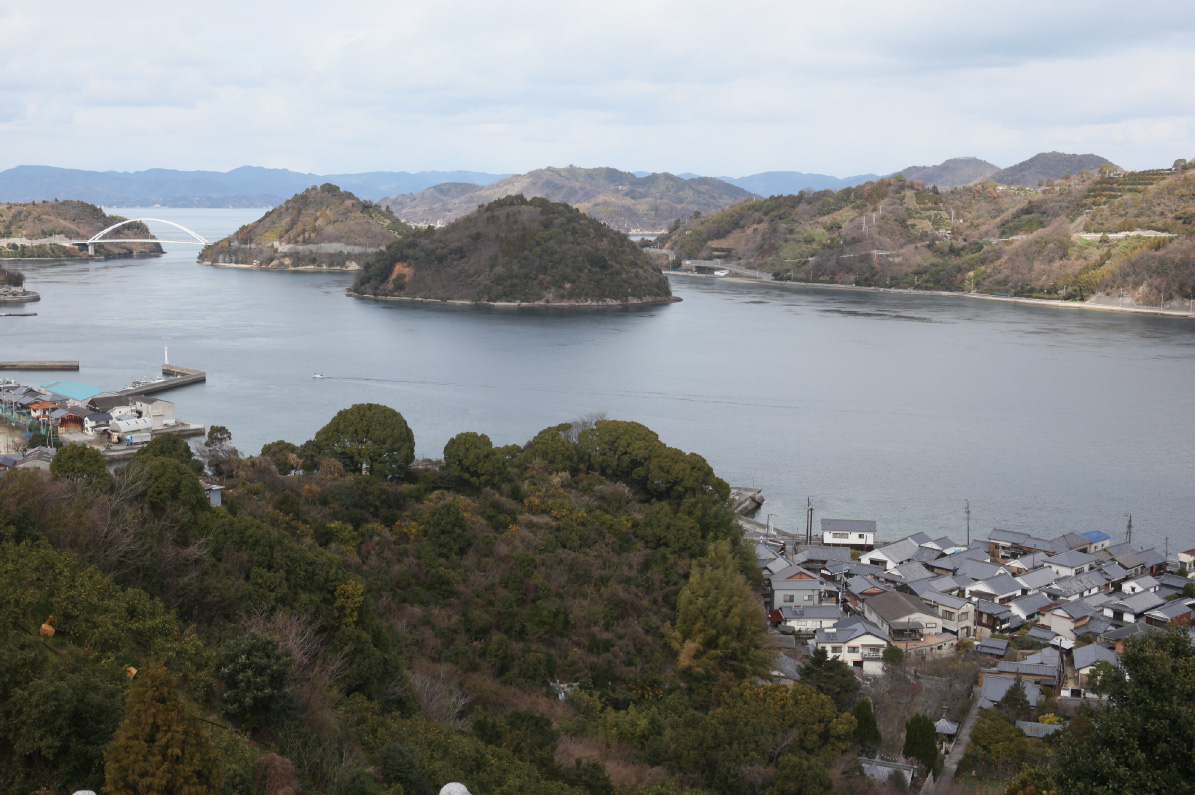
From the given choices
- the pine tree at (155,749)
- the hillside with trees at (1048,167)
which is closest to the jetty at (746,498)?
the pine tree at (155,749)

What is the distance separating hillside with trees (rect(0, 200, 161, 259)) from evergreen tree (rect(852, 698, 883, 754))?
52.2 metres

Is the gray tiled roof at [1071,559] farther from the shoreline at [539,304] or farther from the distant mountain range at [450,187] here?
the distant mountain range at [450,187]

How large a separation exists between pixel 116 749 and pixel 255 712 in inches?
42.5

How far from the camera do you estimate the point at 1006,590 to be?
→ 927cm

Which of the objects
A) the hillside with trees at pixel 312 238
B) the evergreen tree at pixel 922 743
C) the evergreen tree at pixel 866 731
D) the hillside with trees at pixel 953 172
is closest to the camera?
the evergreen tree at pixel 922 743

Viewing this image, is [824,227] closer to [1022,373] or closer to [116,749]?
[1022,373]

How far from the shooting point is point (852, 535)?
35.0 ft

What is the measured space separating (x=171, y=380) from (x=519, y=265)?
18.8 meters

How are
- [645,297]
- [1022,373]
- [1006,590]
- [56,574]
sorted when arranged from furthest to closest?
[645,297] < [1022,373] < [1006,590] < [56,574]

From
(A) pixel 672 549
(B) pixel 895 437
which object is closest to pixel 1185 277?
(B) pixel 895 437

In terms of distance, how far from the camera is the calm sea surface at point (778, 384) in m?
12.6

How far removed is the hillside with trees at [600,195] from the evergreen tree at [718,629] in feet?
253

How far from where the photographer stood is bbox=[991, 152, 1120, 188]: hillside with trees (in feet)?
298

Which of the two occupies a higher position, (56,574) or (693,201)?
(693,201)
